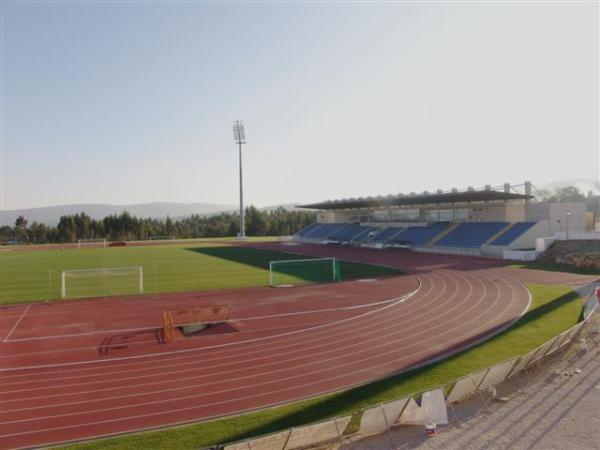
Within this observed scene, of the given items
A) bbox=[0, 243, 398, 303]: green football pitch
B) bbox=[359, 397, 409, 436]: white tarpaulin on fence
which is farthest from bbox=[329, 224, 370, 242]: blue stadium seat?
bbox=[359, 397, 409, 436]: white tarpaulin on fence

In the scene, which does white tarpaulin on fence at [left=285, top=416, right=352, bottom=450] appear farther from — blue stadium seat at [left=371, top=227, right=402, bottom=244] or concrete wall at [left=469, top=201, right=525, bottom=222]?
blue stadium seat at [left=371, top=227, right=402, bottom=244]

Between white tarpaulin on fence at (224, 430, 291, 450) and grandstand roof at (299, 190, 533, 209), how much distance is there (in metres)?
40.5

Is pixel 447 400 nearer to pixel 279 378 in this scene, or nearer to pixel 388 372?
pixel 388 372

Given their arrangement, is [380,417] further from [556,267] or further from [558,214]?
[558,214]

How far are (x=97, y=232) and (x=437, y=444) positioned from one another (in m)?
102

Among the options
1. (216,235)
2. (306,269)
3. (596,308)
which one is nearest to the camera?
(596,308)

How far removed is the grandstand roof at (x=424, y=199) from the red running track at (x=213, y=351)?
70.8 ft

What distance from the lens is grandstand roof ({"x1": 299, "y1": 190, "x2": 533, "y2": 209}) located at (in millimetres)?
44878

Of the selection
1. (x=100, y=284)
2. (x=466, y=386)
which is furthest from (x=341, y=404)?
(x=100, y=284)

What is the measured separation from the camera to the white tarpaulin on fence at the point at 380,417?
8.71 metres

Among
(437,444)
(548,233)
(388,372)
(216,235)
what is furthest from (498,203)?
(216,235)

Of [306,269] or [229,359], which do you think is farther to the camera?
[306,269]

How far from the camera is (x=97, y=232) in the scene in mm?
98938

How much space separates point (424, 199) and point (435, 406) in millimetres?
45851
